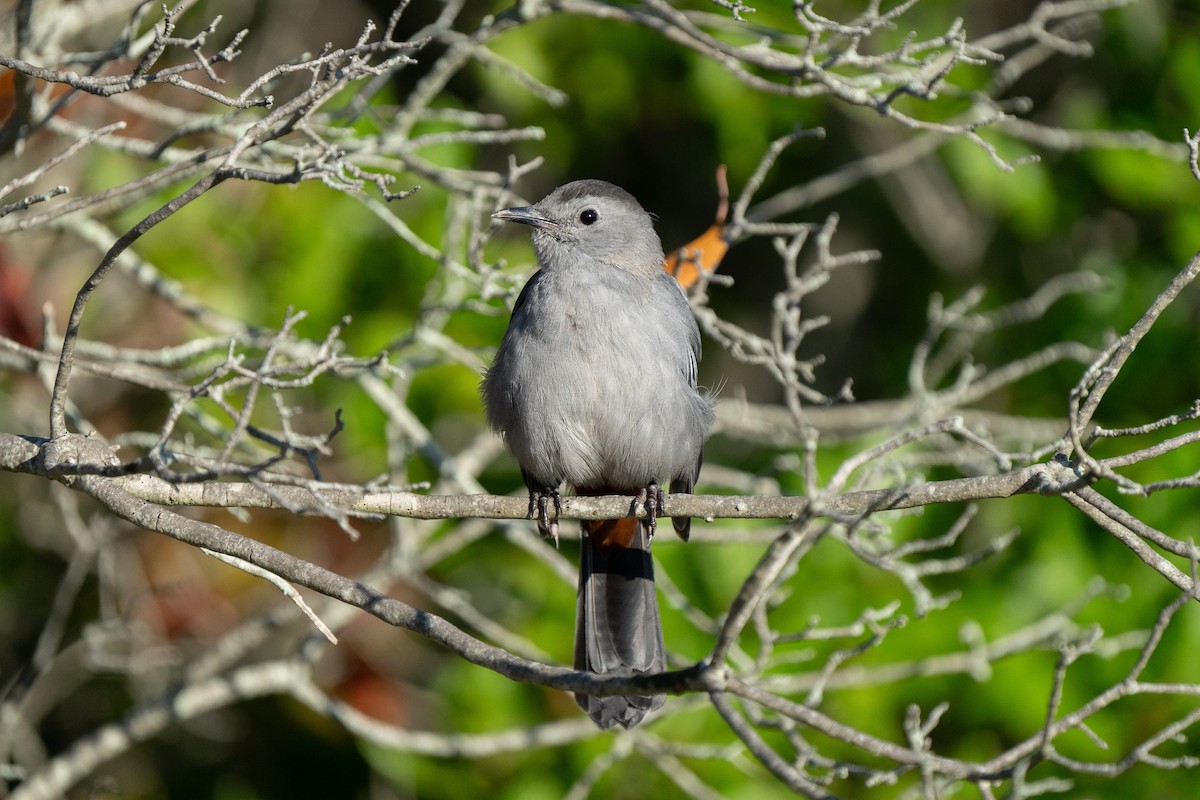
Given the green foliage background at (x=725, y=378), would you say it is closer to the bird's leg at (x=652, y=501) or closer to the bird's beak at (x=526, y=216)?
the bird's beak at (x=526, y=216)

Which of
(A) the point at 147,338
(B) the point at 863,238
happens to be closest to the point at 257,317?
(A) the point at 147,338

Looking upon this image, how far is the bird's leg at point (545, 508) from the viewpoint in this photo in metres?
3.46

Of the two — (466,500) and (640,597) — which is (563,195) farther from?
(466,500)

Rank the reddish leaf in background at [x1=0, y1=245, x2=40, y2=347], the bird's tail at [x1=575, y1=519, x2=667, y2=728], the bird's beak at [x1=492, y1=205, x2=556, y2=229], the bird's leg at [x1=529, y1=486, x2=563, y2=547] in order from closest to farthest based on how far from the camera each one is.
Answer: the bird's leg at [x1=529, y1=486, x2=563, y2=547], the bird's tail at [x1=575, y1=519, x2=667, y2=728], the bird's beak at [x1=492, y1=205, x2=556, y2=229], the reddish leaf in background at [x1=0, y1=245, x2=40, y2=347]

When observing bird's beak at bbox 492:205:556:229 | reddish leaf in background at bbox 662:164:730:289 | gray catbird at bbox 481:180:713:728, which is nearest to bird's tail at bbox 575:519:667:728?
gray catbird at bbox 481:180:713:728

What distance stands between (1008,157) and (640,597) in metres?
2.85

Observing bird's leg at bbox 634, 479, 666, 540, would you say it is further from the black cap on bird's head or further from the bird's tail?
the black cap on bird's head

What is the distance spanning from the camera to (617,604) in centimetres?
417

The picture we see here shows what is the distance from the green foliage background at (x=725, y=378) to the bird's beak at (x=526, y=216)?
1.94 ft

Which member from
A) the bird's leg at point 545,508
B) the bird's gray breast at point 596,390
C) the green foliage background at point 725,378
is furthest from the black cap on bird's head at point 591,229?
the bird's leg at point 545,508

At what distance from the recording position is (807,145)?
6668mm

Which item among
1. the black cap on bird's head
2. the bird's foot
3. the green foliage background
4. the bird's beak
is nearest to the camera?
the bird's foot

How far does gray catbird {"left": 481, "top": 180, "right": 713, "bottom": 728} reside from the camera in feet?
13.6

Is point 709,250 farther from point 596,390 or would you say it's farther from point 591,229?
point 596,390
